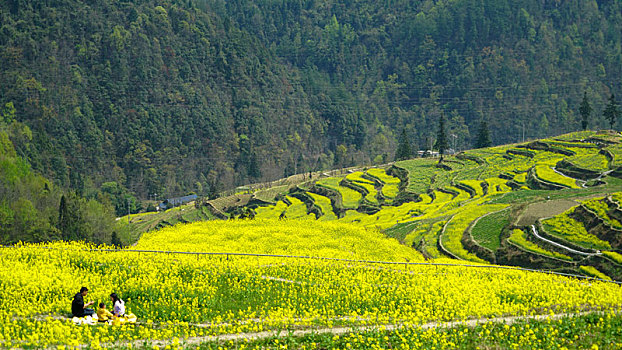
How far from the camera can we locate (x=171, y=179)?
150625mm

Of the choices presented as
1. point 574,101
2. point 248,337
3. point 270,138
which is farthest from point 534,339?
point 574,101

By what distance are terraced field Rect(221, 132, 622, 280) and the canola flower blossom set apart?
582 cm

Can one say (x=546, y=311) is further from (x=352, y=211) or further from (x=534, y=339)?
(x=352, y=211)

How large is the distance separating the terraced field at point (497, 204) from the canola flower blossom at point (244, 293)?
19.1 feet

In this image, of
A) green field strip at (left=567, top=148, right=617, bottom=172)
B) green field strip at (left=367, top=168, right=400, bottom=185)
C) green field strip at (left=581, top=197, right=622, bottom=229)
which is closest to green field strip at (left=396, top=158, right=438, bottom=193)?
green field strip at (left=367, top=168, right=400, bottom=185)

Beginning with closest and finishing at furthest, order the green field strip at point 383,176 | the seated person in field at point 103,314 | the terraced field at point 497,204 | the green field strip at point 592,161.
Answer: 1. the seated person in field at point 103,314
2. the terraced field at point 497,204
3. the green field strip at point 592,161
4. the green field strip at point 383,176

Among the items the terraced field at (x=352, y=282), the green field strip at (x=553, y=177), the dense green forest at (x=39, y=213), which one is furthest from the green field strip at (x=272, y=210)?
the green field strip at (x=553, y=177)

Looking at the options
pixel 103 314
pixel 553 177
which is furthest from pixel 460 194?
pixel 103 314

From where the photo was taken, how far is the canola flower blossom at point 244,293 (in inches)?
688

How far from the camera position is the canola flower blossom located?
57.4ft

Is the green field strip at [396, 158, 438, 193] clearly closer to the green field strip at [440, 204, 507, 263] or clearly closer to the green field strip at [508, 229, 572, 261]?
the green field strip at [440, 204, 507, 263]

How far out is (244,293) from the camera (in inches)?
856

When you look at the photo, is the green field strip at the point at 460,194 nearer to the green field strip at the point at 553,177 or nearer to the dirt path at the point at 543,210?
the green field strip at the point at 553,177

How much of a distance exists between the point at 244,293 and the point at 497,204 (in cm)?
2481
